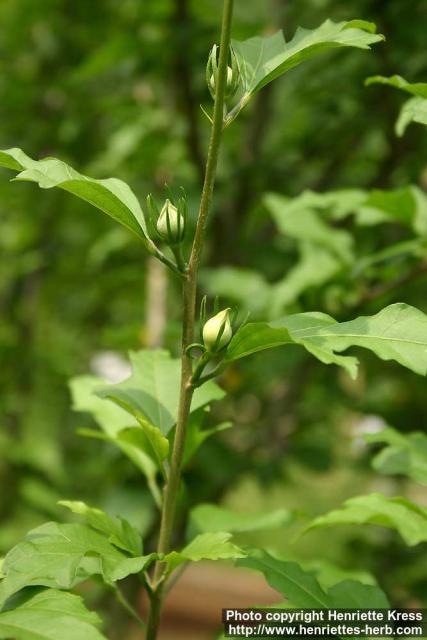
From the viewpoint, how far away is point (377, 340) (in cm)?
61

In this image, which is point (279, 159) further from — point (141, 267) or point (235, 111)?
point (235, 111)

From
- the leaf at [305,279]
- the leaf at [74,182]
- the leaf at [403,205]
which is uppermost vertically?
the leaf at [74,182]

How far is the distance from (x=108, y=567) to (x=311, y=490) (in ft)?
9.16

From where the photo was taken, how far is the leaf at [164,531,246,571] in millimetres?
625

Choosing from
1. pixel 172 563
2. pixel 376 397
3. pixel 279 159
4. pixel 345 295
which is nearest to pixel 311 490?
pixel 376 397

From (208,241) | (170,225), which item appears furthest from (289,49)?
(208,241)

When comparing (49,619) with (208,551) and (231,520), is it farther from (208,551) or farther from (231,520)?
(231,520)

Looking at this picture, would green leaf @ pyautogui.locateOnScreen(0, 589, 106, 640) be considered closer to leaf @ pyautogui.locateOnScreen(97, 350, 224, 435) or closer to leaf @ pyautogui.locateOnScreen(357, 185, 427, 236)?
leaf @ pyautogui.locateOnScreen(97, 350, 224, 435)

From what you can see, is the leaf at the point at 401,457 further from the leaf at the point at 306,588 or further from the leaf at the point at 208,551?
the leaf at the point at 208,551

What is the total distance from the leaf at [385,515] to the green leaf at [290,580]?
0.20ft

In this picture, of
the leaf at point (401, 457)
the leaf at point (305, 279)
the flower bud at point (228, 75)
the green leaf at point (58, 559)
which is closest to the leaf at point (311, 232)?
the leaf at point (305, 279)

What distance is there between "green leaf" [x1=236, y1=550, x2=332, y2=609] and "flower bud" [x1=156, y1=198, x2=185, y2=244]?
0.30 meters

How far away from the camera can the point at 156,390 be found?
2.56ft

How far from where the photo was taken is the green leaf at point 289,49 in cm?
63
